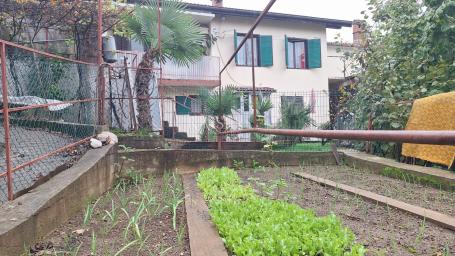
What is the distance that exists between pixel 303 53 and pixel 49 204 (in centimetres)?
1477

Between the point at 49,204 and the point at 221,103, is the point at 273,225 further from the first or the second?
the point at 221,103

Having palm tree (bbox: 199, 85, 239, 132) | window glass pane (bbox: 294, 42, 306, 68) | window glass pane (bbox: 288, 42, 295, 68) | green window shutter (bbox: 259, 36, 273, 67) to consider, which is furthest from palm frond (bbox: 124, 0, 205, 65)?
window glass pane (bbox: 294, 42, 306, 68)

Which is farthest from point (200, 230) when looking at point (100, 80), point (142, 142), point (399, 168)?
point (142, 142)

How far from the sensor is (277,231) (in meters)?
1.95

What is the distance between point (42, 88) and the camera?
435 centimetres

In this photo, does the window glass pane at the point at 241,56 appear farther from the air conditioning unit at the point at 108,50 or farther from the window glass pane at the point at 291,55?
the air conditioning unit at the point at 108,50

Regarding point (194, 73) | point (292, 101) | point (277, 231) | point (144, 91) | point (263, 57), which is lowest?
point (277, 231)

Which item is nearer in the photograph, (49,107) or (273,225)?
(273,225)

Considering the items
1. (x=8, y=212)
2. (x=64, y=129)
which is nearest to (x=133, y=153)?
(x=64, y=129)

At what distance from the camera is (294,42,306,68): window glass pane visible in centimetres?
1588

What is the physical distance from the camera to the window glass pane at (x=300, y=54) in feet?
52.1

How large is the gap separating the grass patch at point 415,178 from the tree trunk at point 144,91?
4.61 meters

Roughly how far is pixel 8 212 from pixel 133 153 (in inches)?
98.1

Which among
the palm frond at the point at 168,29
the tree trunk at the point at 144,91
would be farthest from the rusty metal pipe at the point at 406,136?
the palm frond at the point at 168,29
